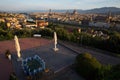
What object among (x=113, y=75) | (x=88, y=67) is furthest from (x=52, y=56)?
(x=113, y=75)

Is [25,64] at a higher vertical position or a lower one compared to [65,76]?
higher

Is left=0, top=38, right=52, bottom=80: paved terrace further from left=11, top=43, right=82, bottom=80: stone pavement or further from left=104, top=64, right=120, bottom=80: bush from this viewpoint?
left=104, top=64, right=120, bottom=80: bush

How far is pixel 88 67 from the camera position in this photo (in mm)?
8688

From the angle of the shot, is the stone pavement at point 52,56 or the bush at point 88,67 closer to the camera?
the bush at point 88,67

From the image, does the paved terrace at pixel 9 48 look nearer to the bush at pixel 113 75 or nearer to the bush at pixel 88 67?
the bush at pixel 88 67

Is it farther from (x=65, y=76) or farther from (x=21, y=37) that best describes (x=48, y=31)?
(x=65, y=76)

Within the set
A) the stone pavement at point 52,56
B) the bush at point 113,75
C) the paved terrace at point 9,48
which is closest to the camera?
the bush at point 113,75

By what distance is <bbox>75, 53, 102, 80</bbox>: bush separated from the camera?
8539mm

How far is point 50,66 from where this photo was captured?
34.6 ft

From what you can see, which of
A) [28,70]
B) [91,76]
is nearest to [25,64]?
[28,70]

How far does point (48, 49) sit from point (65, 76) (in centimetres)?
480

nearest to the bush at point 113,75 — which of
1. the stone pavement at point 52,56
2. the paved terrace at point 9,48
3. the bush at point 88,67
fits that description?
the bush at point 88,67

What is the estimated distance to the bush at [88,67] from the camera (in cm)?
854

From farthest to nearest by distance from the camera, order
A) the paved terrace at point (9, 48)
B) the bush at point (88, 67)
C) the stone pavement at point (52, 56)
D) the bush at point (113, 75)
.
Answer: the stone pavement at point (52, 56) < the paved terrace at point (9, 48) < the bush at point (88, 67) < the bush at point (113, 75)
